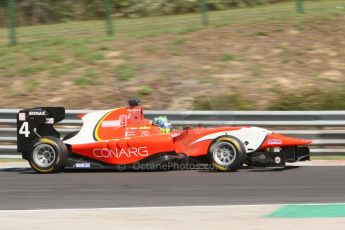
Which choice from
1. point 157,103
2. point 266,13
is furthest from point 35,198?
point 266,13

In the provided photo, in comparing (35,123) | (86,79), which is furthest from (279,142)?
(86,79)

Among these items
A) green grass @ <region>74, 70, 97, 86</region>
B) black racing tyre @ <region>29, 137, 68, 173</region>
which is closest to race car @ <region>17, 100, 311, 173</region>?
black racing tyre @ <region>29, 137, 68, 173</region>

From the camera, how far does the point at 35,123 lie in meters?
12.2

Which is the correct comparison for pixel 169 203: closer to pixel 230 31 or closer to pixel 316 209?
pixel 316 209

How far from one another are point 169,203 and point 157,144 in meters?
2.80

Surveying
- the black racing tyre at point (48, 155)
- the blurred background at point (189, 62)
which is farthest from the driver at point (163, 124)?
the blurred background at point (189, 62)

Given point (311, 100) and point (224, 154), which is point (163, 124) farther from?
point (311, 100)

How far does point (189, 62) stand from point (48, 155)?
6.07m

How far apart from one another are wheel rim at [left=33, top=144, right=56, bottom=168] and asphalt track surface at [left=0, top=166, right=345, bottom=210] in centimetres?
25

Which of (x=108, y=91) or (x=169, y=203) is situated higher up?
(x=108, y=91)

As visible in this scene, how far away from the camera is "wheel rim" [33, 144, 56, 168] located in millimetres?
11906

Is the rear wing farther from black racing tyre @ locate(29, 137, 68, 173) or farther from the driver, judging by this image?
the driver

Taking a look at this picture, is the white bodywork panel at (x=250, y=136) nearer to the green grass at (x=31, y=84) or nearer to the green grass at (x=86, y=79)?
the green grass at (x=86, y=79)

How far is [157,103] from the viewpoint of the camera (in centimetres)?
1589
